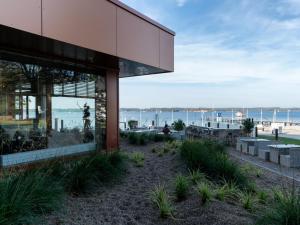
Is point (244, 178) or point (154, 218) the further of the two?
point (244, 178)

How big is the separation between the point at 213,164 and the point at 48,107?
4888 mm

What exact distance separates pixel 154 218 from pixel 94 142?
6787 millimetres

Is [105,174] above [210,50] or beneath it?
beneath

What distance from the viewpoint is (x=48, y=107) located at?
31.1 ft

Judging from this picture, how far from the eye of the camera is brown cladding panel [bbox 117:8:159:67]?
30.4 ft

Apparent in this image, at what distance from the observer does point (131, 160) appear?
9.36 m

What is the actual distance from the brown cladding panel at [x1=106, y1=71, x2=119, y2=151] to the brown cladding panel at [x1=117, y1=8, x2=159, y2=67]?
1.70m

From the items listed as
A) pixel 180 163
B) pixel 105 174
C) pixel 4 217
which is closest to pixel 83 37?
pixel 105 174

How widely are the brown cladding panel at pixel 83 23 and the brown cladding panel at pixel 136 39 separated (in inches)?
13.1

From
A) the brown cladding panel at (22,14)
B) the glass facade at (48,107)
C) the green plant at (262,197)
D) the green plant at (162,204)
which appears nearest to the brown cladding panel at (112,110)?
the glass facade at (48,107)

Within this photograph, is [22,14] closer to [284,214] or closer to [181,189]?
[181,189]

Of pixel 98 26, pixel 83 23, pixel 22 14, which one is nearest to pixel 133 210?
pixel 22 14

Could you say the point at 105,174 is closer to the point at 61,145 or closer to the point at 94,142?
the point at 61,145

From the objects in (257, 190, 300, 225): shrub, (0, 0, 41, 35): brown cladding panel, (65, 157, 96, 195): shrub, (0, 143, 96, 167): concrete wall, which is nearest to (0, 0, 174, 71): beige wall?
(0, 0, 41, 35): brown cladding panel
